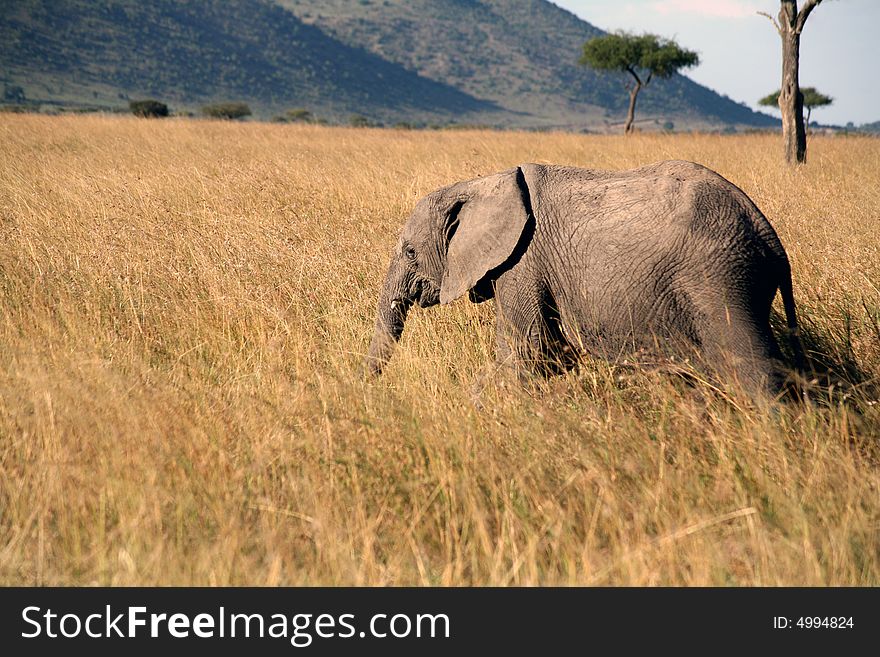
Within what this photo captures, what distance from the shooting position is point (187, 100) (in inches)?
3430

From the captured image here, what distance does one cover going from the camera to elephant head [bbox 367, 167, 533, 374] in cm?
417

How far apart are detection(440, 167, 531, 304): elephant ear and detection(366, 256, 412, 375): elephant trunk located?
32cm

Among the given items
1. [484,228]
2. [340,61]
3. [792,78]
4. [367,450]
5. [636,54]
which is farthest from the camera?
[340,61]

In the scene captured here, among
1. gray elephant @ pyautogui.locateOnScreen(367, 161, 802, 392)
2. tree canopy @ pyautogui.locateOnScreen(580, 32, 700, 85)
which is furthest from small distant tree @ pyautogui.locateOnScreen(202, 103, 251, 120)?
gray elephant @ pyautogui.locateOnScreen(367, 161, 802, 392)

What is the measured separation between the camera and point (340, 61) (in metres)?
122

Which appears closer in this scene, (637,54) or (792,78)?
(792,78)

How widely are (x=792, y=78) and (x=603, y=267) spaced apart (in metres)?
11.1

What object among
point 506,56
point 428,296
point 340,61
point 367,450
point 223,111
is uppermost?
point 506,56

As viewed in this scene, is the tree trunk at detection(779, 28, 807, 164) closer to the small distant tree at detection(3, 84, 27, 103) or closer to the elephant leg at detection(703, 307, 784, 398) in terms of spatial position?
the elephant leg at detection(703, 307, 784, 398)

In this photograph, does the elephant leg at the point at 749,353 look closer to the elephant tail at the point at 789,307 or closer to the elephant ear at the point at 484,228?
the elephant tail at the point at 789,307

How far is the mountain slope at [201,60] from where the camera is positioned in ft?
272

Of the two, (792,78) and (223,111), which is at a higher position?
(223,111)

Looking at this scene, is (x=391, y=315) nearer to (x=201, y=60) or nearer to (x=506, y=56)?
(x=201, y=60)

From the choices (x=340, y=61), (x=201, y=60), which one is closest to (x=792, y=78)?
(x=201, y=60)
